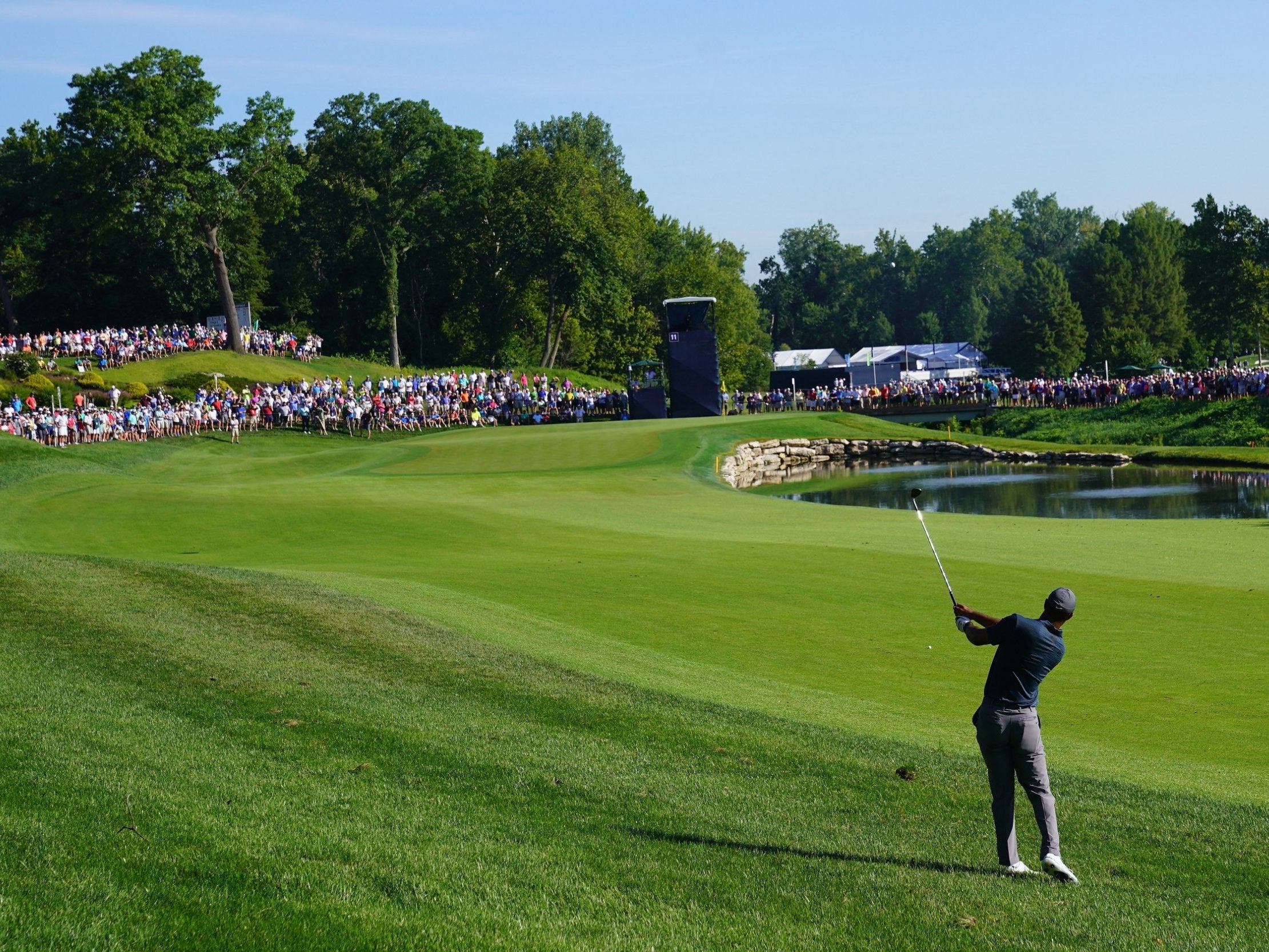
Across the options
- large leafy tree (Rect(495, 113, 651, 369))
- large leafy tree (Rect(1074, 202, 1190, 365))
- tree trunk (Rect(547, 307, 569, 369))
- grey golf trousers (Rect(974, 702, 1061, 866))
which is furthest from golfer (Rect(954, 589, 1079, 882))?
large leafy tree (Rect(1074, 202, 1190, 365))

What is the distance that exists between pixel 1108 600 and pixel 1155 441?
50.8 meters

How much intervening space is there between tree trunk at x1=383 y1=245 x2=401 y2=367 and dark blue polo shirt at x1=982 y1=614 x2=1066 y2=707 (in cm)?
8722

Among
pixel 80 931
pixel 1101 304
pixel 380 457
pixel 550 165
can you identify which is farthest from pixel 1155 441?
pixel 80 931

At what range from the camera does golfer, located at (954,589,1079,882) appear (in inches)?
352

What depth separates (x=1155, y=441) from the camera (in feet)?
218

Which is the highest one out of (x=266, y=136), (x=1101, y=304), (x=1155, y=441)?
(x=266, y=136)

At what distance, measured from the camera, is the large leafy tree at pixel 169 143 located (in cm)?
7162

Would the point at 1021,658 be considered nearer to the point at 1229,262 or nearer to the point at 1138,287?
the point at 1229,262

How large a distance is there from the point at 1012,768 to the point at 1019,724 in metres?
0.36

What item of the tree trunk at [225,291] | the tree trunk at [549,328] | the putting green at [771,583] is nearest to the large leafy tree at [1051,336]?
the tree trunk at [549,328]

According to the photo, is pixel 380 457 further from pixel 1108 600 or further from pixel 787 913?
pixel 787 913

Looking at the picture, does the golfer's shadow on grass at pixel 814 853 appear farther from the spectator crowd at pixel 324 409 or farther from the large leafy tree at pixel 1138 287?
the large leafy tree at pixel 1138 287

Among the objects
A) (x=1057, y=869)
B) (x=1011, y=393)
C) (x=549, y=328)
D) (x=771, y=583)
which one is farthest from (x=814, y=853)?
(x=549, y=328)

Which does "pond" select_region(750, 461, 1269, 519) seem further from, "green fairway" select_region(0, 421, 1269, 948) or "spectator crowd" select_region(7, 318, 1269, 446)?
"spectator crowd" select_region(7, 318, 1269, 446)
